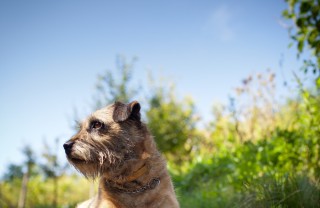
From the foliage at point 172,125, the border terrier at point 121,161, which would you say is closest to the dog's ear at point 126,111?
the border terrier at point 121,161

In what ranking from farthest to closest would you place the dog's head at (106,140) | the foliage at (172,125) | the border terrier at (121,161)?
the foliage at (172,125), the dog's head at (106,140), the border terrier at (121,161)

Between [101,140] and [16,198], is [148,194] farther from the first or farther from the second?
[16,198]

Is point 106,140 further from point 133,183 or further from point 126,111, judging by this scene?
point 133,183

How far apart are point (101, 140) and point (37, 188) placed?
13.2m

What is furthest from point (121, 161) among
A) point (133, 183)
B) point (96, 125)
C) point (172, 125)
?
point (172, 125)

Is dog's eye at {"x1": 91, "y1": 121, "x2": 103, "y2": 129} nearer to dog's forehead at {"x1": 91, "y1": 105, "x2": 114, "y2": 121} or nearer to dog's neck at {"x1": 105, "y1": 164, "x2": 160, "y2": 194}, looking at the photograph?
dog's forehead at {"x1": 91, "y1": 105, "x2": 114, "y2": 121}

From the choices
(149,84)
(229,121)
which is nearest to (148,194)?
(229,121)

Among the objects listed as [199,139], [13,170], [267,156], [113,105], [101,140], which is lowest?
[267,156]

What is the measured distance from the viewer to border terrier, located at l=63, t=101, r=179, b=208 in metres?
3.39

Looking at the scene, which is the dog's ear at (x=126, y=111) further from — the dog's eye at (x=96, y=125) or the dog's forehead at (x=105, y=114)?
the dog's eye at (x=96, y=125)

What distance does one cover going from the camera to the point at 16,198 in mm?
15531

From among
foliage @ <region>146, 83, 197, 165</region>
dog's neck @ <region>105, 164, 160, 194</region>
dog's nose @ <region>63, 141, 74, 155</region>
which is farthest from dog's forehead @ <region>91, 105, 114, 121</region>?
foliage @ <region>146, 83, 197, 165</region>

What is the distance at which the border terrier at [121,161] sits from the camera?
3.39 m

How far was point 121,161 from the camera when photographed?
3535 millimetres
